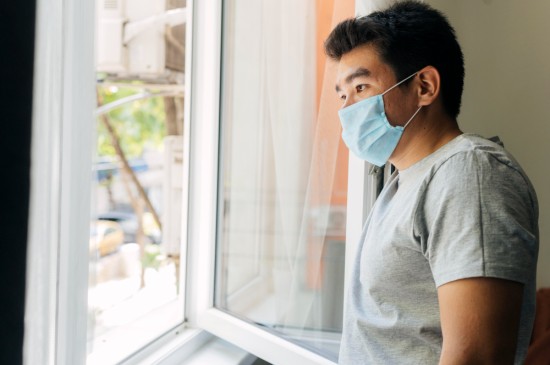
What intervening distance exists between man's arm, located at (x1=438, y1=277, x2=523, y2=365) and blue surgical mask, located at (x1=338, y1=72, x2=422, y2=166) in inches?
14.3

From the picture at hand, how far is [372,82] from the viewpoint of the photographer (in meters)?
1.06

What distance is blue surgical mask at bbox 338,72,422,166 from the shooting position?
105cm

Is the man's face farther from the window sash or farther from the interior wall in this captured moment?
the interior wall

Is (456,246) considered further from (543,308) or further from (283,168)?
(543,308)

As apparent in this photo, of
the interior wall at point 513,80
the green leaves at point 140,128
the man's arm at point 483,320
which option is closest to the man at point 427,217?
the man's arm at point 483,320

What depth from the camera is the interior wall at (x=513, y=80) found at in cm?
182

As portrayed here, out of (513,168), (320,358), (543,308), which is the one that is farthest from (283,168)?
(543,308)

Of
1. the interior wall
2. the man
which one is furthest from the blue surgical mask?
the interior wall

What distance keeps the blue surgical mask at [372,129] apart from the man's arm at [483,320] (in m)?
0.36

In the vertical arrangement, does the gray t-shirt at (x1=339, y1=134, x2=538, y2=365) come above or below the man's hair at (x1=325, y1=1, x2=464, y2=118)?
below

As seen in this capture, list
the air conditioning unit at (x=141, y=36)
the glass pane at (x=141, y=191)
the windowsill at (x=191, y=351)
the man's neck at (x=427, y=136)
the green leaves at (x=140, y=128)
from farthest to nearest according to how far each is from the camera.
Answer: the green leaves at (x=140, y=128) < the air conditioning unit at (x=141, y=36) < the windowsill at (x=191, y=351) < the glass pane at (x=141, y=191) < the man's neck at (x=427, y=136)

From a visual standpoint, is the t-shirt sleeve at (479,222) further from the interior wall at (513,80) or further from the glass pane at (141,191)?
the interior wall at (513,80)

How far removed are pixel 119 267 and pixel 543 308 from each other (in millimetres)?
2525

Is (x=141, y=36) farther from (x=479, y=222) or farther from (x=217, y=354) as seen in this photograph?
(x=479, y=222)
